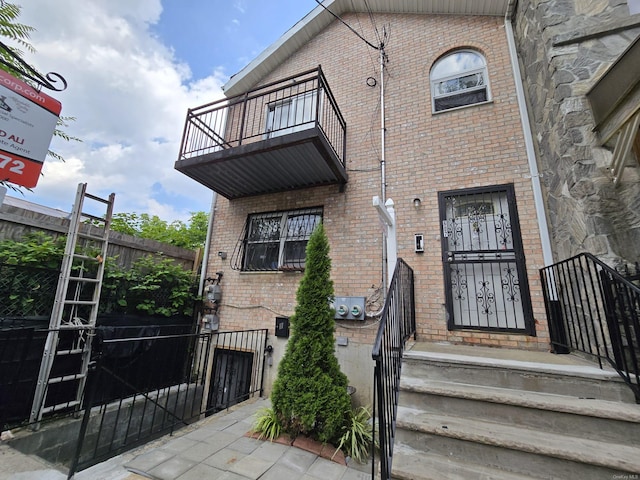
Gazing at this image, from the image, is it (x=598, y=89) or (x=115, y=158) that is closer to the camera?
(x=598, y=89)

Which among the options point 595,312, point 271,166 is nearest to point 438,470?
point 595,312

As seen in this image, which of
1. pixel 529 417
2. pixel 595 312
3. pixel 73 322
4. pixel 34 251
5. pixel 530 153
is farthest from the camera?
pixel 530 153

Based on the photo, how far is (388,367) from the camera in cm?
216

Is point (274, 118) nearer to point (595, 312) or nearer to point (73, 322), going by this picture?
point (73, 322)

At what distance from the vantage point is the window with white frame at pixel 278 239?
17.1 ft

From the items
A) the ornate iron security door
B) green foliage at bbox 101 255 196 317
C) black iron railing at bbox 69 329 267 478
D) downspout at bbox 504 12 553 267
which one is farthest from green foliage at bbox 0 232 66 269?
downspout at bbox 504 12 553 267

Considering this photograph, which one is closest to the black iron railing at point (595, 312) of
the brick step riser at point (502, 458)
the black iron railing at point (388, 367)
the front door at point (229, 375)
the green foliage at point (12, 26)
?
the brick step riser at point (502, 458)

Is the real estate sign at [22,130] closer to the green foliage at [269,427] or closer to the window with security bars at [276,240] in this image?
the green foliage at [269,427]

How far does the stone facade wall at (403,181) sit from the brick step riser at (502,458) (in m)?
2.04

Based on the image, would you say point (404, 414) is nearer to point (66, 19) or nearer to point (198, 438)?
point (198, 438)

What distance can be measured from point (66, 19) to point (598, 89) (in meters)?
8.16

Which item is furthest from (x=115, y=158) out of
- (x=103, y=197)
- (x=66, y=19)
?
(x=103, y=197)

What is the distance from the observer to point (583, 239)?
9.86ft

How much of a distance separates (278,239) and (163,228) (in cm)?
865
